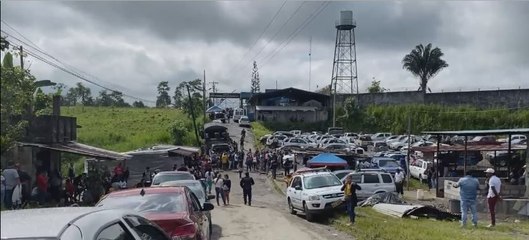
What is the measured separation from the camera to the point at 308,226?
21.3m

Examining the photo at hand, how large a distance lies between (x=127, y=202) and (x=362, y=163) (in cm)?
3206

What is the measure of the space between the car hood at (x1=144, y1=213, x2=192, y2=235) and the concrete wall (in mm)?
66362

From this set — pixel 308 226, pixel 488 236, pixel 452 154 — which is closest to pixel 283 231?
pixel 308 226

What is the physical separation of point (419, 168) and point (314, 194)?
2194cm

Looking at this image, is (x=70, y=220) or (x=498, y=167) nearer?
(x=70, y=220)

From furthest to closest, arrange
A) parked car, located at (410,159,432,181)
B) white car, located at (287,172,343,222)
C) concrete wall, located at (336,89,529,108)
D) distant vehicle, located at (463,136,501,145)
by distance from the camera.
→ concrete wall, located at (336,89,529,108)
distant vehicle, located at (463,136,501,145)
parked car, located at (410,159,432,181)
white car, located at (287,172,343,222)

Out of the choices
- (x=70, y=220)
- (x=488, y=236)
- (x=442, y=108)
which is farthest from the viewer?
(x=442, y=108)

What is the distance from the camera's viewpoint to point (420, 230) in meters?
16.7

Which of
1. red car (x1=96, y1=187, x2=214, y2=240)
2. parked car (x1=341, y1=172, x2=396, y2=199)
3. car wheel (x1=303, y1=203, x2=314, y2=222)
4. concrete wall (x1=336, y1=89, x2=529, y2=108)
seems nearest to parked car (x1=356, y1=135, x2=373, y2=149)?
concrete wall (x1=336, y1=89, x2=529, y2=108)

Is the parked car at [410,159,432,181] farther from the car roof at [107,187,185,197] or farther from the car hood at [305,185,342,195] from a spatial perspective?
the car roof at [107,187,185,197]

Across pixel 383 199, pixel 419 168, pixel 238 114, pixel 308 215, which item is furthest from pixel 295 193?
pixel 238 114

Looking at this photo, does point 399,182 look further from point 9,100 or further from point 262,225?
point 9,100

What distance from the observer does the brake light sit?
940cm

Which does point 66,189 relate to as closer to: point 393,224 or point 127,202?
point 393,224
